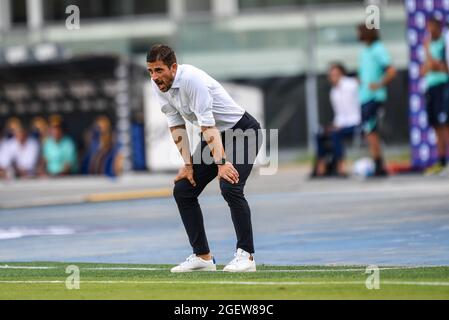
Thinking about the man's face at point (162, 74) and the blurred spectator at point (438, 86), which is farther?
the blurred spectator at point (438, 86)

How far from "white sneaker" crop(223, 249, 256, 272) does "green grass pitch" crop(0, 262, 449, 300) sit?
93 mm

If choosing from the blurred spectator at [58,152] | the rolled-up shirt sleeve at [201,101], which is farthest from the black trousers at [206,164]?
the blurred spectator at [58,152]

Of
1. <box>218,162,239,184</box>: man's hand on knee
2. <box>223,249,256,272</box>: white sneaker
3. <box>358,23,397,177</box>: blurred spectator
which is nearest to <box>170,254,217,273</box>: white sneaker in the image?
<box>223,249,256,272</box>: white sneaker

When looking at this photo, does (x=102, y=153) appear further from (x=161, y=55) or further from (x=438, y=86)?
(x=161, y=55)

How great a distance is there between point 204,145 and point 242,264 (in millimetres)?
1059

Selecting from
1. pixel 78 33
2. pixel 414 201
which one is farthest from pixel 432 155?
pixel 78 33

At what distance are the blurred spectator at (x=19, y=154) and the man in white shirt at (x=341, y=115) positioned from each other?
10649 millimetres

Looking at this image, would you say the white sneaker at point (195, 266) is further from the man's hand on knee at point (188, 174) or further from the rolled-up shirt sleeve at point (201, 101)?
the rolled-up shirt sleeve at point (201, 101)

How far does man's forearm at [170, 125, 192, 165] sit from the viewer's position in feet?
35.6

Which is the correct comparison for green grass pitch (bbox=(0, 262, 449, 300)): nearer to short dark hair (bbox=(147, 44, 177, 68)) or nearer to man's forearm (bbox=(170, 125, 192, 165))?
man's forearm (bbox=(170, 125, 192, 165))

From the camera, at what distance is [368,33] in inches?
781

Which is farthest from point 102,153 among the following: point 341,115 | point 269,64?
point 341,115

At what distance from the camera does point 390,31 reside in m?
28.2

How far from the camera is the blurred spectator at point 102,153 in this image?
2952 cm
